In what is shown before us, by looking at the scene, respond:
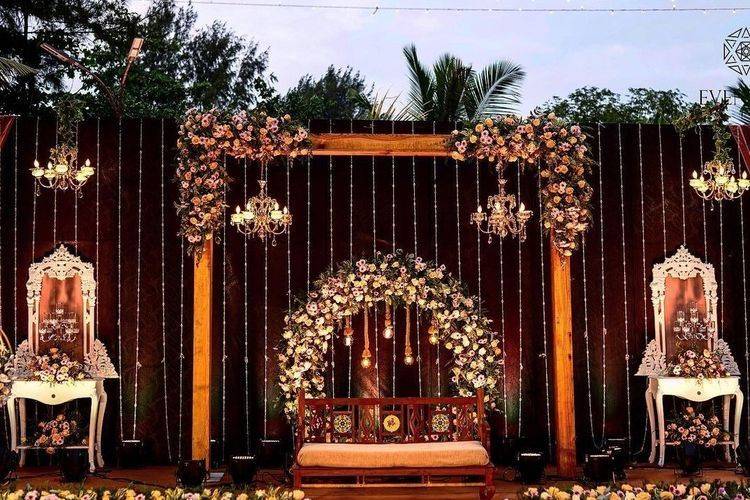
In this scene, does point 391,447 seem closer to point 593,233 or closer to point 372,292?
point 372,292

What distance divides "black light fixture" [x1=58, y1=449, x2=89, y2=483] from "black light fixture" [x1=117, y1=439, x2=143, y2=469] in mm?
893

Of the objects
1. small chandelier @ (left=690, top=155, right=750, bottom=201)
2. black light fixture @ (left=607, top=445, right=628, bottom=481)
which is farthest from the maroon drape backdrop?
black light fixture @ (left=607, top=445, right=628, bottom=481)

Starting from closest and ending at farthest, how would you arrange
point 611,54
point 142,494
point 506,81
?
1. point 142,494
2. point 506,81
3. point 611,54

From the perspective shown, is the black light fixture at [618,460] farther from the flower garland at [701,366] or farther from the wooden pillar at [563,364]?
the flower garland at [701,366]

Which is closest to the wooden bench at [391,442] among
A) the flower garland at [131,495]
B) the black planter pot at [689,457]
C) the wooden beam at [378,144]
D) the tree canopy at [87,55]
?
the black planter pot at [689,457]

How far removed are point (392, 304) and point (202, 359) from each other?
1873 mm

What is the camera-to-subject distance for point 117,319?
9.44m

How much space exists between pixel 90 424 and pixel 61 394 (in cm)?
39

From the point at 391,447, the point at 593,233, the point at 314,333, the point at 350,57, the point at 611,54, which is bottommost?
the point at 391,447

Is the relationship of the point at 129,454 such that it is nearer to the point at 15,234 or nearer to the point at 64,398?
the point at 64,398

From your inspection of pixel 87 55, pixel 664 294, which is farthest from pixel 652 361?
pixel 87 55

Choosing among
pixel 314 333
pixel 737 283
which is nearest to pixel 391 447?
pixel 314 333

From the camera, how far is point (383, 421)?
8.14 m

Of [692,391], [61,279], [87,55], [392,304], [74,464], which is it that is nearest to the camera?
[74,464]
